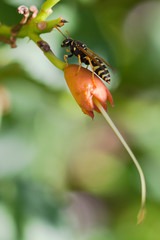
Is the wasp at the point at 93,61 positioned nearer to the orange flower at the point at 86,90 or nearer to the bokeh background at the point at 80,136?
the orange flower at the point at 86,90

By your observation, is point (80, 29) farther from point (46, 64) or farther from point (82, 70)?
point (82, 70)

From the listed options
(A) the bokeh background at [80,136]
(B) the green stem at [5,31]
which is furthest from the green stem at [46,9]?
(A) the bokeh background at [80,136]

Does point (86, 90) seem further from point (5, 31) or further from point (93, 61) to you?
point (5, 31)

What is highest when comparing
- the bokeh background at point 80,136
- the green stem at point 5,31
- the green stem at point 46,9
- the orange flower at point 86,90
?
the green stem at point 5,31

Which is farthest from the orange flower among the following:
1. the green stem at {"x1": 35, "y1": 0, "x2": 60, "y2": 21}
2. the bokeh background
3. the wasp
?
the bokeh background

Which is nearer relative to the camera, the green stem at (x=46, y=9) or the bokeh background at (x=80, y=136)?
the green stem at (x=46, y=9)

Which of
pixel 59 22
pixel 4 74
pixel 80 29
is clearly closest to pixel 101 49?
pixel 80 29

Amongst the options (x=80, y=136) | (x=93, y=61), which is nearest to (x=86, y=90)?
(x=93, y=61)
